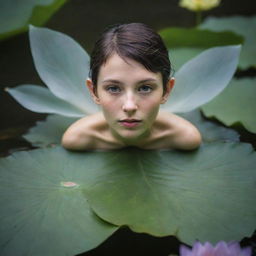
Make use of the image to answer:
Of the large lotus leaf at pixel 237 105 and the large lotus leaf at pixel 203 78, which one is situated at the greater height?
the large lotus leaf at pixel 203 78

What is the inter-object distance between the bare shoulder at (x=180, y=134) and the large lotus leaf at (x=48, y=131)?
0.48 m

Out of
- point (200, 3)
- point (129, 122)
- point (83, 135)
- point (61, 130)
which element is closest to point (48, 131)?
Result: point (61, 130)

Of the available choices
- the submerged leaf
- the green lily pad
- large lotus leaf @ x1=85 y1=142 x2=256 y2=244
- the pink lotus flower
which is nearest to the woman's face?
large lotus leaf @ x1=85 y1=142 x2=256 y2=244

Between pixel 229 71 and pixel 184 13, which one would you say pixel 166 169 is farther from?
pixel 184 13

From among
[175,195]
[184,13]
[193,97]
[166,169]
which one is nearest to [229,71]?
[193,97]

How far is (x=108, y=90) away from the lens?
1368 mm

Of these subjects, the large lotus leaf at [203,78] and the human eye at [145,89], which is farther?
the large lotus leaf at [203,78]

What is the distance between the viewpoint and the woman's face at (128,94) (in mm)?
1321

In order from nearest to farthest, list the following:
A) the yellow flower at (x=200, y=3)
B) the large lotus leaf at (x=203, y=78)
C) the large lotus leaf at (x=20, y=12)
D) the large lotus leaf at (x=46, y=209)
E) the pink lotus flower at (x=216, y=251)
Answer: the pink lotus flower at (x=216, y=251)
the large lotus leaf at (x=46, y=209)
the large lotus leaf at (x=203, y=78)
the large lotus leaf at (x=20, y=12)
the yellow flower at (x=200, y=3)

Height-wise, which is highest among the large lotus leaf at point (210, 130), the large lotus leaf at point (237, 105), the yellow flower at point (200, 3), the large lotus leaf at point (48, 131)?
the yellow flower at point (200, 3)

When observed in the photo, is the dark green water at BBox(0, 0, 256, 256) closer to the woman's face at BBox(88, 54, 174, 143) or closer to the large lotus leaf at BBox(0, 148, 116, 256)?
the large lotus leaf at BBox(0, 148, 116, 256)

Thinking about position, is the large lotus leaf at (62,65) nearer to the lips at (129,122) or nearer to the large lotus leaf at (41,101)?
the large lotus leaf at (41,101)

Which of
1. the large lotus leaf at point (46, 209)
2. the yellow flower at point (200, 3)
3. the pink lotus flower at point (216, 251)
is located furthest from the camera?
the yellow flower at point (200, 3)

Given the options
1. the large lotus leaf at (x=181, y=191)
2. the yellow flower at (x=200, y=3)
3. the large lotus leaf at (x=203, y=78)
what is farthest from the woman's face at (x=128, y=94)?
the yellow flower at (x=200, y=3)
